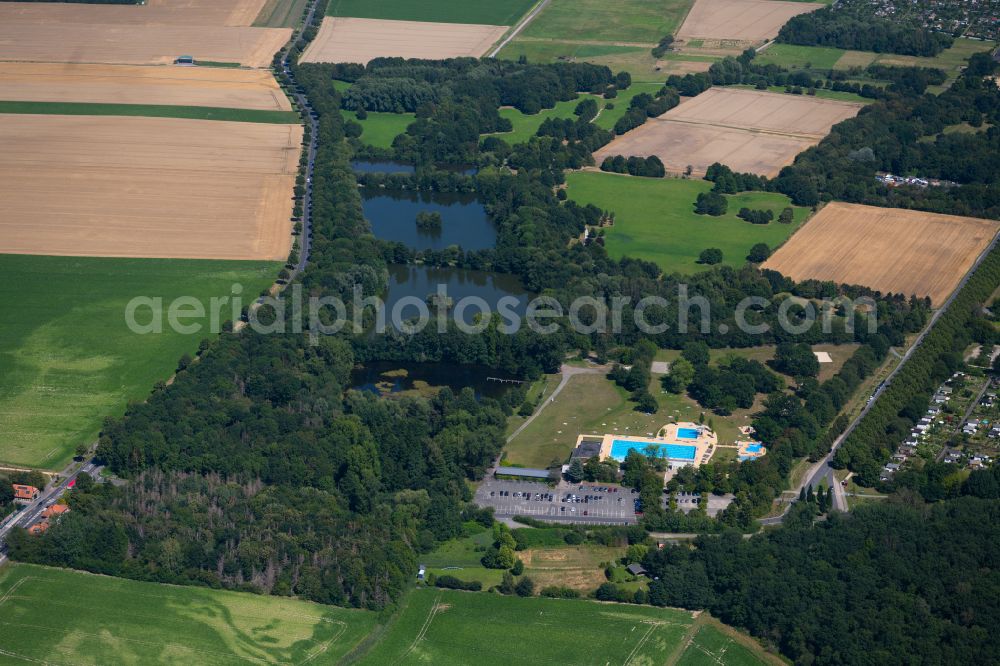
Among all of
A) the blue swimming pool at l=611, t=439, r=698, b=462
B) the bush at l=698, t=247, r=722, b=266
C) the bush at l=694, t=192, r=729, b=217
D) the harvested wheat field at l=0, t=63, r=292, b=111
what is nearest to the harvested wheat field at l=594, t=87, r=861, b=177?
the bush at l=694, t=192, r=729, b=217

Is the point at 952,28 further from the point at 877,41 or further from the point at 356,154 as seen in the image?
the point at 356,154

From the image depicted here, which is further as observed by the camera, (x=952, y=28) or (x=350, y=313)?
(x=952, y=28)

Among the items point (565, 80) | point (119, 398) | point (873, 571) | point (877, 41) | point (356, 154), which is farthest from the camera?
point (877, 41)

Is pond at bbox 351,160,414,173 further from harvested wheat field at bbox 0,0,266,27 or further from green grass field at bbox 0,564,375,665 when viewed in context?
green grass field at bbox 0,564,375,665

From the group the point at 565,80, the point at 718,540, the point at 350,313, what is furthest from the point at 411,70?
the point at 718,540

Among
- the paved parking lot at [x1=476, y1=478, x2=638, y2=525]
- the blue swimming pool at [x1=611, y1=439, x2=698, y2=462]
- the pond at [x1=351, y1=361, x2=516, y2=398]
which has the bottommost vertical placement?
the pond at [x1=351, y1=361, x2=516, y2=398]

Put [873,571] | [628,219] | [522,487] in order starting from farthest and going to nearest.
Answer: [628,219] < [522,487] < [873,571]
